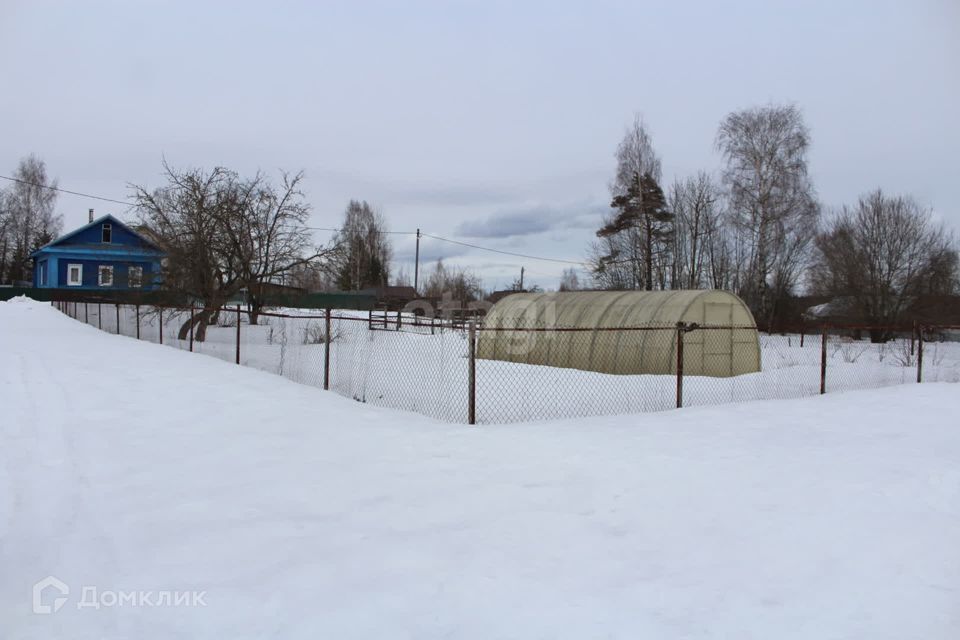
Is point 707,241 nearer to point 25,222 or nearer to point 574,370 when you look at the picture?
point 574,370

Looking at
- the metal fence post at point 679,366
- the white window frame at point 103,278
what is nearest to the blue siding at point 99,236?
the white window frame at point 103,278

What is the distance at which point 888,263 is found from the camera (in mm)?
30672

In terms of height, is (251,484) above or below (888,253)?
below

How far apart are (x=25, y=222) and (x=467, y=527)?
2929 inches

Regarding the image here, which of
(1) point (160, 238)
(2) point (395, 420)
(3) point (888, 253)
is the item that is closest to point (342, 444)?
(2) point (395, 420)

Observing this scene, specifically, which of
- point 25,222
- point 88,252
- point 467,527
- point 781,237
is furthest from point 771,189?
point 25,222

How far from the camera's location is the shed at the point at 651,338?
46.2 ft

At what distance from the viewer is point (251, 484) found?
4875 mm

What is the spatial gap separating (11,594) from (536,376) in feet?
36.6

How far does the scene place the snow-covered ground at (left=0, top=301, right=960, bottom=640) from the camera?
3.07m

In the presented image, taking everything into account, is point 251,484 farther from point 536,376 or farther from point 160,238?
point 160,238

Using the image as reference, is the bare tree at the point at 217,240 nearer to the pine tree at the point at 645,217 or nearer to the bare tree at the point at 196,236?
the bare tree at the point at 196,236

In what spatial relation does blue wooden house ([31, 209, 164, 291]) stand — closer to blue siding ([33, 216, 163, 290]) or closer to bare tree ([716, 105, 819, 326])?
blue siding ([33, 216, 163, 290])

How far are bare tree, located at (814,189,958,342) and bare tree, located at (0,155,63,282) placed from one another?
70.1 meters
